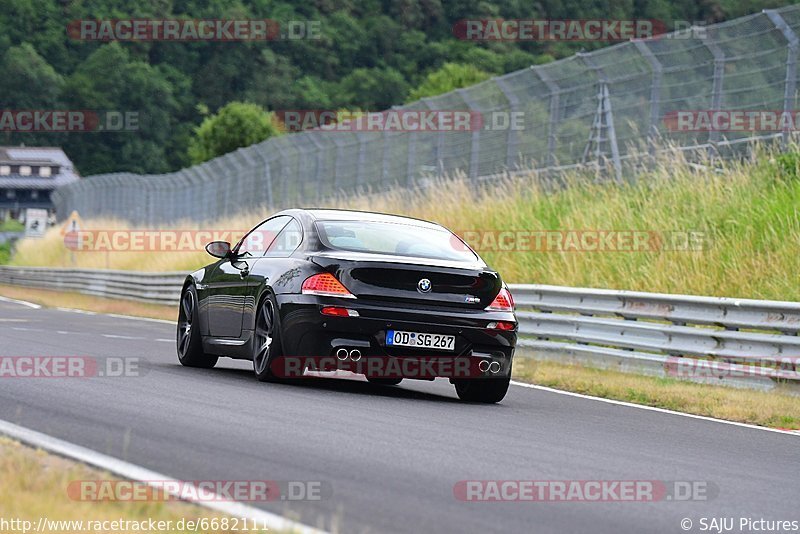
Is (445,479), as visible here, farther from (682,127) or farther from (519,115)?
(519,115)

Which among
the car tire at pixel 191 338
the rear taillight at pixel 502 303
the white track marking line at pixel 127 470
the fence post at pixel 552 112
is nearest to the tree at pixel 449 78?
the fence post at pixel 552 112

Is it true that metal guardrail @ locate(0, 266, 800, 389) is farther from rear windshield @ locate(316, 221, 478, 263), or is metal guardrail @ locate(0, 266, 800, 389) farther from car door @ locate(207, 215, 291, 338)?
car door @ locate(207, 215, 291, 338)

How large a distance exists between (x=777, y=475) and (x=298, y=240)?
4.78 meters

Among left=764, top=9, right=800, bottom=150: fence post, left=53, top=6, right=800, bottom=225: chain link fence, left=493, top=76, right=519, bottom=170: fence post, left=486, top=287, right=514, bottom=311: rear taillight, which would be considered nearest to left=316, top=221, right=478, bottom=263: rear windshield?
left=486, top=287, right=514, bottom=311: rear taillight

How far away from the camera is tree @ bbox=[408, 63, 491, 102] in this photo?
11875cm

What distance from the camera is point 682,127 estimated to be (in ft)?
68.8

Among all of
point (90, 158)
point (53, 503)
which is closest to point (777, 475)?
point (53, 503)

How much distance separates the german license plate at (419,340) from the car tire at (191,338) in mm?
2808

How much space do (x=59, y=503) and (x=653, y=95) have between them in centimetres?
1718

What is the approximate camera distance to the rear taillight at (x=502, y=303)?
1146 cm

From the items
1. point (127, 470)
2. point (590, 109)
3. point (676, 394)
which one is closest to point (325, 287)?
point (676, 394)

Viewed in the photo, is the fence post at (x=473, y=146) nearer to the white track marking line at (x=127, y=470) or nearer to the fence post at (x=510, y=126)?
the fence post at (x=510, y=126)

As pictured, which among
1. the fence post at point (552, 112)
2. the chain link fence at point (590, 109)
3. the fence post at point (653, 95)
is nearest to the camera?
the chain link fence at point (590, 109)

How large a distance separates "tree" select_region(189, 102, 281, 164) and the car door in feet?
334
